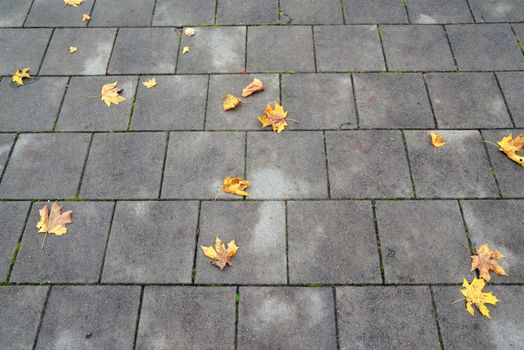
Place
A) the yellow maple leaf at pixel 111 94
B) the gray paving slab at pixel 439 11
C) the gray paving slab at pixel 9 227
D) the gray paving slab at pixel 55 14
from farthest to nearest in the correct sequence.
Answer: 1. the gray paving slab at pixel 55 14
2. the gray paving slab at pixel 439 11
3. the yellow maple leaf at pixel 111 94
4. the gray paving slab at pixel 9 227

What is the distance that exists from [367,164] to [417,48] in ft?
4.70

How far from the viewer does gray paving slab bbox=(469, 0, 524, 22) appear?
4504mm

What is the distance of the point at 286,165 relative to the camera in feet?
11.8

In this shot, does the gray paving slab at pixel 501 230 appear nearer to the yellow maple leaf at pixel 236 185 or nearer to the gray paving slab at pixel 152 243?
the yellow maple leaf at pixel 236 185

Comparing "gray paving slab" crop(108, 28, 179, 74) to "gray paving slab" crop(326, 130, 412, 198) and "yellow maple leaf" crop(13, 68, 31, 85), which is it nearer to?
"yellow maple leaf" crop(13, 68, 31, 85)

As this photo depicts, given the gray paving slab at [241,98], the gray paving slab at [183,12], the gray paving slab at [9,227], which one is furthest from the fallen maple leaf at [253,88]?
the gray paving slab at [9,227]

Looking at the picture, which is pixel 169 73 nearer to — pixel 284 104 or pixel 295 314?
pixel 284 104

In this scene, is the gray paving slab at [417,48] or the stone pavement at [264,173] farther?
the gray paving slab at [417,48]

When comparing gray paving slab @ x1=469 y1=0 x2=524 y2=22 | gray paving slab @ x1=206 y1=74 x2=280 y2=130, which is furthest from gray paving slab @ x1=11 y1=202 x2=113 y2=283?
gray paving slab @ x1=469 y1=0 x2=524 y2=22

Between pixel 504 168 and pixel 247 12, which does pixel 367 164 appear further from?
pixel 247 12

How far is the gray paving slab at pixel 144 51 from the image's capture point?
13.8ft

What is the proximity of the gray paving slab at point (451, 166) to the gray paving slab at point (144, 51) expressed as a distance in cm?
227

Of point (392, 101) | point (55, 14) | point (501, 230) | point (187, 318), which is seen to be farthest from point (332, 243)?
point (55, 14)

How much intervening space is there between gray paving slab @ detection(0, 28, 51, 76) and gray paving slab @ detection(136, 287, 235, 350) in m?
2.56
